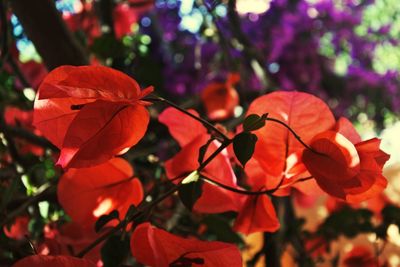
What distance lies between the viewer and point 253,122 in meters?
0.36

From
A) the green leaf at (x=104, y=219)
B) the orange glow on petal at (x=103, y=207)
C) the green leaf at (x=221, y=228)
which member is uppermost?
the green leaf at (x=104, y=219)

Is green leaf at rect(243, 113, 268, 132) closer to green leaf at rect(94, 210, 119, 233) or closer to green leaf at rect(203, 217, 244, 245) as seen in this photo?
green leaf at rect(94, 210, 119, 233)

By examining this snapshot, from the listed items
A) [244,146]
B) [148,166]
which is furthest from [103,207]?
[148,166]

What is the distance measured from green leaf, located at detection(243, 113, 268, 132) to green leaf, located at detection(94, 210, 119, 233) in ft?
0.48

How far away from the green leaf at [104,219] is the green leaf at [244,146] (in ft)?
0.46

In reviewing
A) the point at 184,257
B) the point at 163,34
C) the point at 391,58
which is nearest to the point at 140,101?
the point at 184,257

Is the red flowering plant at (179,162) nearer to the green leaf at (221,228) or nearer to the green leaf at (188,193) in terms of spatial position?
the green leaf at (188,193)

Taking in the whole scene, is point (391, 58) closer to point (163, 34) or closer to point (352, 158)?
point (163, 34)

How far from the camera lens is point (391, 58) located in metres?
2.91

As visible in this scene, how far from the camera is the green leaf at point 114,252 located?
430 mm

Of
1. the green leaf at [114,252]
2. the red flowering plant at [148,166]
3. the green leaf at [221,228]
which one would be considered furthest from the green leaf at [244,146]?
the green leaf at [221,228]

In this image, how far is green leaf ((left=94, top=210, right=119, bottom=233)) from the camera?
1.45ft

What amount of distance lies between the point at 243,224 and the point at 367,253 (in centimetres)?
47

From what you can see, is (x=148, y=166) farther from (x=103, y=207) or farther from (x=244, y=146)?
(x=244, y=146)
